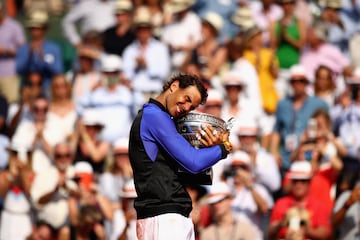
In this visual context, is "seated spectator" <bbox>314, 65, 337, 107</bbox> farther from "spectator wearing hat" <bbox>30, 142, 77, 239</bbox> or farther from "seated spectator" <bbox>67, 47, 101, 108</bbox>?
"spectator wearing hat" <bbox>30, 142, 77, 239</bbox>

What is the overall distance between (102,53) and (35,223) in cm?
344

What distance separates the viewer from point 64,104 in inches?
590

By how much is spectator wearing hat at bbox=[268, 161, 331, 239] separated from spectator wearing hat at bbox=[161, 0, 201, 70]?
371 centimetres

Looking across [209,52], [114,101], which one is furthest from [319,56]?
[114,101]

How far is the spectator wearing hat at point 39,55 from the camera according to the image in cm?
1603

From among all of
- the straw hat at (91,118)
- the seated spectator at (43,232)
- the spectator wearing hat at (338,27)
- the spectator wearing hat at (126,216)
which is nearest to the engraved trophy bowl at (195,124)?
the spectator wearing hat at (126,216)

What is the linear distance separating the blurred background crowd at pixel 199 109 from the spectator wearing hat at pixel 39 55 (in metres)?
0.02

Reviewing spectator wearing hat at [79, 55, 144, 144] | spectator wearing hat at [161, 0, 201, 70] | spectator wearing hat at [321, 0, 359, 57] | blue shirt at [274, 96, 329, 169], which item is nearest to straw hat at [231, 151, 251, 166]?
blue shirt at [274, 96, 329, 169]

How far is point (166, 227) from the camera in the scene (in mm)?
8516

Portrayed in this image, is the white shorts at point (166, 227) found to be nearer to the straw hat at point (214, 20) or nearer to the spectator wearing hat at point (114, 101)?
the spectator wearing hat at point (114, 101)

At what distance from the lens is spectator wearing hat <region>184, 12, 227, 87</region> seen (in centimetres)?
1541

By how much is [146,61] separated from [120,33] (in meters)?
1.02

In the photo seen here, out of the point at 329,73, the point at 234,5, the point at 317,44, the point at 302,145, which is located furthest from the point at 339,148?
the point at 234,5

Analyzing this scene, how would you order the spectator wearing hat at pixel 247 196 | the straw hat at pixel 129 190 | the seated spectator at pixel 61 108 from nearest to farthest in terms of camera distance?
the straw hat at pixel 129 190, the spectator wearing hat at pixel 247 196, the seated spectator at pixel 61 108
